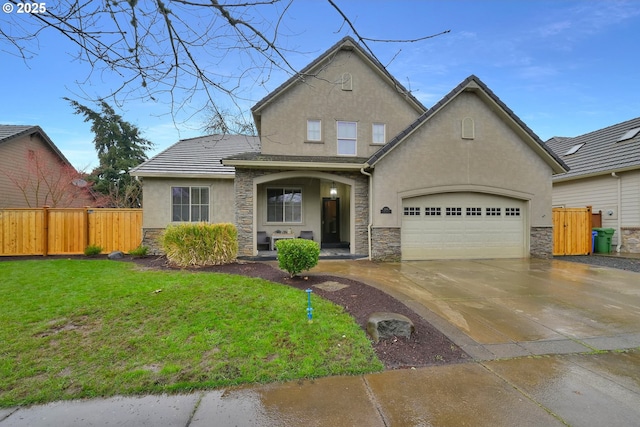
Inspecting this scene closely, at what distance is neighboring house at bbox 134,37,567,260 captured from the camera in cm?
1061

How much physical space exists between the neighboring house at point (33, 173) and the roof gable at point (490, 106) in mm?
18133

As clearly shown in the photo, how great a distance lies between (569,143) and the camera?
18.3m

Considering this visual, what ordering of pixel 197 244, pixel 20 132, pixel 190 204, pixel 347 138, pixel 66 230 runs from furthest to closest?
pixel 20 132
pixel 190 204
pixel 347 138
pixel 66 230
pixel 197 244

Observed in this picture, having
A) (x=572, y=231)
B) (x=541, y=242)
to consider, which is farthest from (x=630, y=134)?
(x=541, y=242)

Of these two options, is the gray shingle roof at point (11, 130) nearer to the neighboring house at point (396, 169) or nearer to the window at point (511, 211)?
the neighboring house at point (396, 169)

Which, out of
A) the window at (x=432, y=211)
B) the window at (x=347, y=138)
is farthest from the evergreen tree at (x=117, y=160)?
the window at (x=432, y=211)

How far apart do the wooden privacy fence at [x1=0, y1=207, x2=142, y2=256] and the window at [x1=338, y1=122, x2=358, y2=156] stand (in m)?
8.69

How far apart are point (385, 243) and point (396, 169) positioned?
271cm

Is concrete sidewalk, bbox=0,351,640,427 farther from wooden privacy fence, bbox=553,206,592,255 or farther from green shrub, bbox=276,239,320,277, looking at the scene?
wooden privacy fence, bbox=553,206,592,255

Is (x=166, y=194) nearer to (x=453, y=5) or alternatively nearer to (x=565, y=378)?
(x=453, y=5)

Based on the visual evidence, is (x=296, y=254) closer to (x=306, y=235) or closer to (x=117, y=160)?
(x=306, y=235)

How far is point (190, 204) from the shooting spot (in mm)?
12672

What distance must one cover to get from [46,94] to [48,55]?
1592 mm

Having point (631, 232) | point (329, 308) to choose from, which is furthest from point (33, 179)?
point (631, 232)
